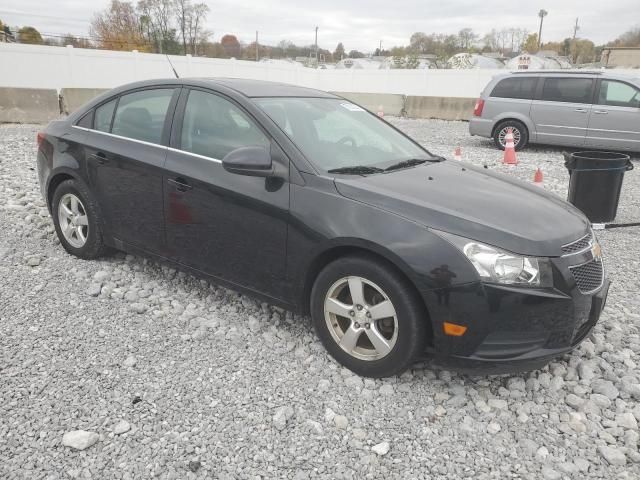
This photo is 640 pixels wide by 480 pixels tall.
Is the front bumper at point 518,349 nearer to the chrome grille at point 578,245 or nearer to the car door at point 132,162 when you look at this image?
the chrome grille at point 578,245

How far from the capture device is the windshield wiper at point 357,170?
10.3ft

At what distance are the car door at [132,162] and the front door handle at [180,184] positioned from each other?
0.48ft

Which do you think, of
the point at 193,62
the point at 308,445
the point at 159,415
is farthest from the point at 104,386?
the point at 193,62

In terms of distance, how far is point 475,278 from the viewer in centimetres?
252

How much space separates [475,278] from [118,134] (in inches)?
119

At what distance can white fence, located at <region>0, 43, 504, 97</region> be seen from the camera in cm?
2114

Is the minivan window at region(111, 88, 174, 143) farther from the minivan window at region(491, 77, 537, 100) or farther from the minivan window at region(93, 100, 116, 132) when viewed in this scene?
the minivan window at region(491, 77, 537, 100)

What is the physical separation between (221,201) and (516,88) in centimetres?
998

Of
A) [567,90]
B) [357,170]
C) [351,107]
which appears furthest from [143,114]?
[567,90]

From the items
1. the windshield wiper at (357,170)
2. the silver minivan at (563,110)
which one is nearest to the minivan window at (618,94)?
the silver minivan at (563,110)

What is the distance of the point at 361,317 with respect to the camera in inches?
113

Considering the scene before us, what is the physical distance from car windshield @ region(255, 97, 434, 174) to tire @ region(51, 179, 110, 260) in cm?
179

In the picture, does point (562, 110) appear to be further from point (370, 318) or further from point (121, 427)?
point (121, 427)

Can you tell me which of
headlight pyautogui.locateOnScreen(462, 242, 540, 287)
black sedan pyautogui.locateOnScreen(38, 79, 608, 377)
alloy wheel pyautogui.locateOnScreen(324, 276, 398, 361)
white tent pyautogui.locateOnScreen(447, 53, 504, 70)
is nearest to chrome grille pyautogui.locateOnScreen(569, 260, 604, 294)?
black sedan pyautogui.locateOnScreen(38, 79, 608, 377)
